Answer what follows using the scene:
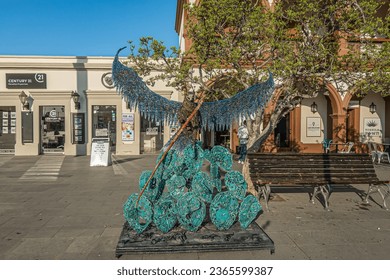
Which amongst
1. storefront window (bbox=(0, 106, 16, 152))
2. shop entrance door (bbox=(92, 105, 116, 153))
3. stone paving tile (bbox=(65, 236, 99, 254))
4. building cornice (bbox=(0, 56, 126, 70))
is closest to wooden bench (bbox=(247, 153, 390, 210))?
stone paving tile (bbox=(65, 236, 99, 254))

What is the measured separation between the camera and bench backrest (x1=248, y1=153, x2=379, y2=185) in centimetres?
595

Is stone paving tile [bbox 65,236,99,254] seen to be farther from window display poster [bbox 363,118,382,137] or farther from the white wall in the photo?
window display poster [bbox 363,118,382,137]

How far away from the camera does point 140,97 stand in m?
4.16

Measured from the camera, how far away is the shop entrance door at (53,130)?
55.6 ft

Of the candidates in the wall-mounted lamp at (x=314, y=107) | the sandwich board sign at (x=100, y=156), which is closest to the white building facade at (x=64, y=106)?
the sandwich board sign at (x=100, y=156)

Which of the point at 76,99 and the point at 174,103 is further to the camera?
the point at 76,99

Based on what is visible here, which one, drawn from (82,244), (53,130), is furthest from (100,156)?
(82,244)

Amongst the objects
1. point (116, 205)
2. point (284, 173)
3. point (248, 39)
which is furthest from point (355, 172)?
point (116, 205)

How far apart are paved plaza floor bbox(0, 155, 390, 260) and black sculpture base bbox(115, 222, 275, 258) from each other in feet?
0.25

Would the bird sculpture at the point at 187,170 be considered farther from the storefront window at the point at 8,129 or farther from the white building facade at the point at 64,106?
the storefront window at the point at 8,129

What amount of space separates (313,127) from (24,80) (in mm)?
15726

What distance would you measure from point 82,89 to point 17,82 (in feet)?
10.9

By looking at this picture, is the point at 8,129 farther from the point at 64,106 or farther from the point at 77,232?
the point at 77,232

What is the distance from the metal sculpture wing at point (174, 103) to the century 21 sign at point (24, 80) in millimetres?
14256
